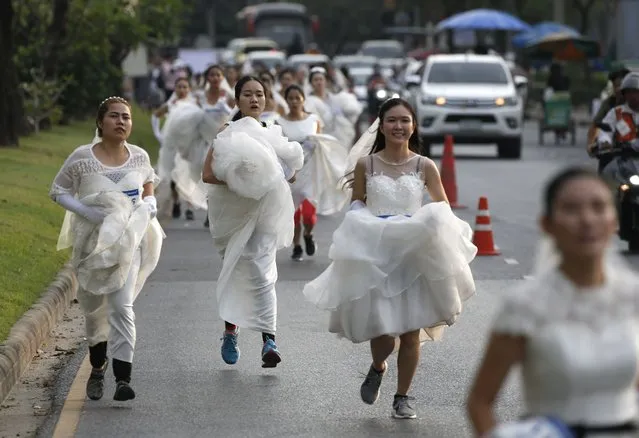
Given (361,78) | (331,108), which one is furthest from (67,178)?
(361,78)

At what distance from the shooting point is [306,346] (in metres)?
11.1

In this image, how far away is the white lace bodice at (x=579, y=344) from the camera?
14.2ft

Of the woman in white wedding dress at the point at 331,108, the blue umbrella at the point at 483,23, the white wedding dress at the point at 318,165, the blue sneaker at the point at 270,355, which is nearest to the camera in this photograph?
the blue sneaker at the point at 270,355

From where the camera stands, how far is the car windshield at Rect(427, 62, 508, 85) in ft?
110

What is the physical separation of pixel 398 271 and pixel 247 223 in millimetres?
1962

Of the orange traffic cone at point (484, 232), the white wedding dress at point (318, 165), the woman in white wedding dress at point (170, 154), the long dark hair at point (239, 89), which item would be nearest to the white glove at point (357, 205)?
the long dark hair at point (239, 89)

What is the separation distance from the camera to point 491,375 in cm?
445

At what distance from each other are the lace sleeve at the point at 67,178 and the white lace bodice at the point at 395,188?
166 centimetres

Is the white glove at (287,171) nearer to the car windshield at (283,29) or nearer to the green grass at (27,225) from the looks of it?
the green grass at (27,225)

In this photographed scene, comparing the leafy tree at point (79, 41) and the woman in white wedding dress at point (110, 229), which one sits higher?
the woman in white wedding dress at point (110, 229)

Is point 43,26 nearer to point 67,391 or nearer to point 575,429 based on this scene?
point 67,391

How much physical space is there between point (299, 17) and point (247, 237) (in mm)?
71788

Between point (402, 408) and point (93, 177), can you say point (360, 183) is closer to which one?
point (402, 408)

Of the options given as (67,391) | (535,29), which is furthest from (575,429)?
(535,29)
